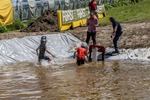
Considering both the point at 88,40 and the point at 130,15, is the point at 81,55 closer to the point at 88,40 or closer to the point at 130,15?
the point at 88,40

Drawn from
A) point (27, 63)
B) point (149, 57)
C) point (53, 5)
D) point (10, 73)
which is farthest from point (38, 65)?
point (53, 5)

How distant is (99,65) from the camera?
1989 centimetres

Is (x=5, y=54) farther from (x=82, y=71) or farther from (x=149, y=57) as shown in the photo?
(x=149, y=57)

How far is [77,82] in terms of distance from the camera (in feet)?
51.4

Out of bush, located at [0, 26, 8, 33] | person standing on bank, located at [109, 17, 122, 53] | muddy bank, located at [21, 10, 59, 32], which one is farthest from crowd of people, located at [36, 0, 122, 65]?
bush, located at [0, 26, 8, 33]

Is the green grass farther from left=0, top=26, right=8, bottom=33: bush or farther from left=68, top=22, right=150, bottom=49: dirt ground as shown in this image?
left=0, top=26, right=8, bottom=33: bush

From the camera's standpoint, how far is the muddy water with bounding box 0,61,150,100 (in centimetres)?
1344

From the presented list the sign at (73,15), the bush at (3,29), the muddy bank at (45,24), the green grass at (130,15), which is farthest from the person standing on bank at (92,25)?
the green grass at (130,15)

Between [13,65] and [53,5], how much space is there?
20.8 meters

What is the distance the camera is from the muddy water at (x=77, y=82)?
1344 centimetres

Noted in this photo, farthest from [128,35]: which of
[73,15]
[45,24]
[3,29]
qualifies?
[3,29]

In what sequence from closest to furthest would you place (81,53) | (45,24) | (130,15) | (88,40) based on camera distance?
(81,53) → (88,40) → (45,24) → (130,15)

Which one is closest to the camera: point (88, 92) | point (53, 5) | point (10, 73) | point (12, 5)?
point (88, 92)

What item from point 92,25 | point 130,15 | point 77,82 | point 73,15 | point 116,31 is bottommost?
point 130,15
